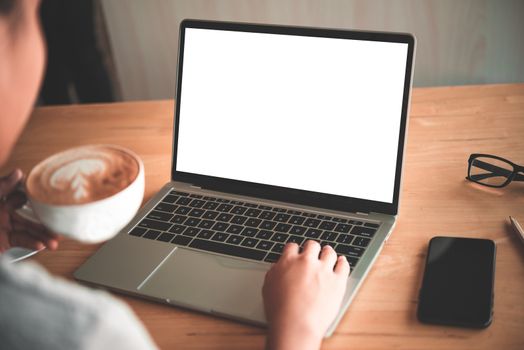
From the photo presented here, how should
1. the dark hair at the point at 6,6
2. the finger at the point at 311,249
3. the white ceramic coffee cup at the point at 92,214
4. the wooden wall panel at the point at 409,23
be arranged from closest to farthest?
1. the dark hair at the point at 6,6
2. the white ceramic coffee cup at the point at 92,214
3. the finger at the point at 311,249
4. the wooden wall panel at the point at 409,23

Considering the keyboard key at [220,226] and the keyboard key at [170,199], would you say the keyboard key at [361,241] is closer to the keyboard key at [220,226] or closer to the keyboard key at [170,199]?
the keyboard key at [220,226]

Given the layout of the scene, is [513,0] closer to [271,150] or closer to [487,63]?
[487,63]

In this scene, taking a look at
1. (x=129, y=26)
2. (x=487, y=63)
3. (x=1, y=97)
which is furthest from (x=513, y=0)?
(x=1, y=97)

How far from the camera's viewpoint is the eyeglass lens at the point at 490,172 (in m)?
0.95

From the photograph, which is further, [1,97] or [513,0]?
[513,0]

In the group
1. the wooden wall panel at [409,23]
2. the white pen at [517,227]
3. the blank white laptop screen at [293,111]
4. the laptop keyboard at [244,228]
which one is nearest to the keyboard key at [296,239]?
the laptop keyboard at [244,228]

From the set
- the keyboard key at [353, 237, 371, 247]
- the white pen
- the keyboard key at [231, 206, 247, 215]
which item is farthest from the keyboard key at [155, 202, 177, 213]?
the white pen

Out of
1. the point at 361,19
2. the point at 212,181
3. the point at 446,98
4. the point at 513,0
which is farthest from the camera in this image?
the point at 361,19

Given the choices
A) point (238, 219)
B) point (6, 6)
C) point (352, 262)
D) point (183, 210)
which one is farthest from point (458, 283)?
point (6, 6)

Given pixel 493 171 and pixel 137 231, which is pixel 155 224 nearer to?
pixel 137 231

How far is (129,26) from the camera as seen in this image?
1740 mm

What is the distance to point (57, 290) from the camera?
384mm

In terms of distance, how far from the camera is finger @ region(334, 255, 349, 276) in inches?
29.5

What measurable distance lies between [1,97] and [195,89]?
52 cm
